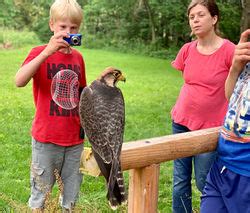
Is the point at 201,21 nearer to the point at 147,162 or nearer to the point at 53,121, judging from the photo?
the point at 53,121

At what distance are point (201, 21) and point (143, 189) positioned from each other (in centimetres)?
151

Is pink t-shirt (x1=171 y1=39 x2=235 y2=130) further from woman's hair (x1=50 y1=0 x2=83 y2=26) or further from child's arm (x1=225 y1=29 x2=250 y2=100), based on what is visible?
woman's hair (x1=50 y1=0 x2=83 y2=26)

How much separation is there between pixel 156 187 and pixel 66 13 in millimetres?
1235

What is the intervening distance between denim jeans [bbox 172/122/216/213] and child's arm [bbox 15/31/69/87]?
1.20 meters

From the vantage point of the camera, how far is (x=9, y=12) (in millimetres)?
30969

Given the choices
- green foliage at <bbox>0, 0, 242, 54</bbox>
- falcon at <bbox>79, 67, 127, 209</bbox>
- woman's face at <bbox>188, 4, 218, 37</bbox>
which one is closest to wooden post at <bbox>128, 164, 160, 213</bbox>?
falcon at <bbox>79, 67, 127, 209</bbox>

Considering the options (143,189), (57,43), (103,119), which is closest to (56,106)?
(57,43)

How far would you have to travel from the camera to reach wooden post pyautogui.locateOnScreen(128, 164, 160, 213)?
2393 mm

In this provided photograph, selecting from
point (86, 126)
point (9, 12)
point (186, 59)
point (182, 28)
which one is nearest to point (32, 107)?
point (186, 59)

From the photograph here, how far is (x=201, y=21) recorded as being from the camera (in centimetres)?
342

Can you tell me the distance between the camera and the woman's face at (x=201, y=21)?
3414 mm

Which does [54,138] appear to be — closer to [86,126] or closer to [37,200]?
[37,200]

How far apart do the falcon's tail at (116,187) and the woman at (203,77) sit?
4.20 feet

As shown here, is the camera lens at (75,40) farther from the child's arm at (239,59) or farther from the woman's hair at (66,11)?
the child's arm at (239,59)
